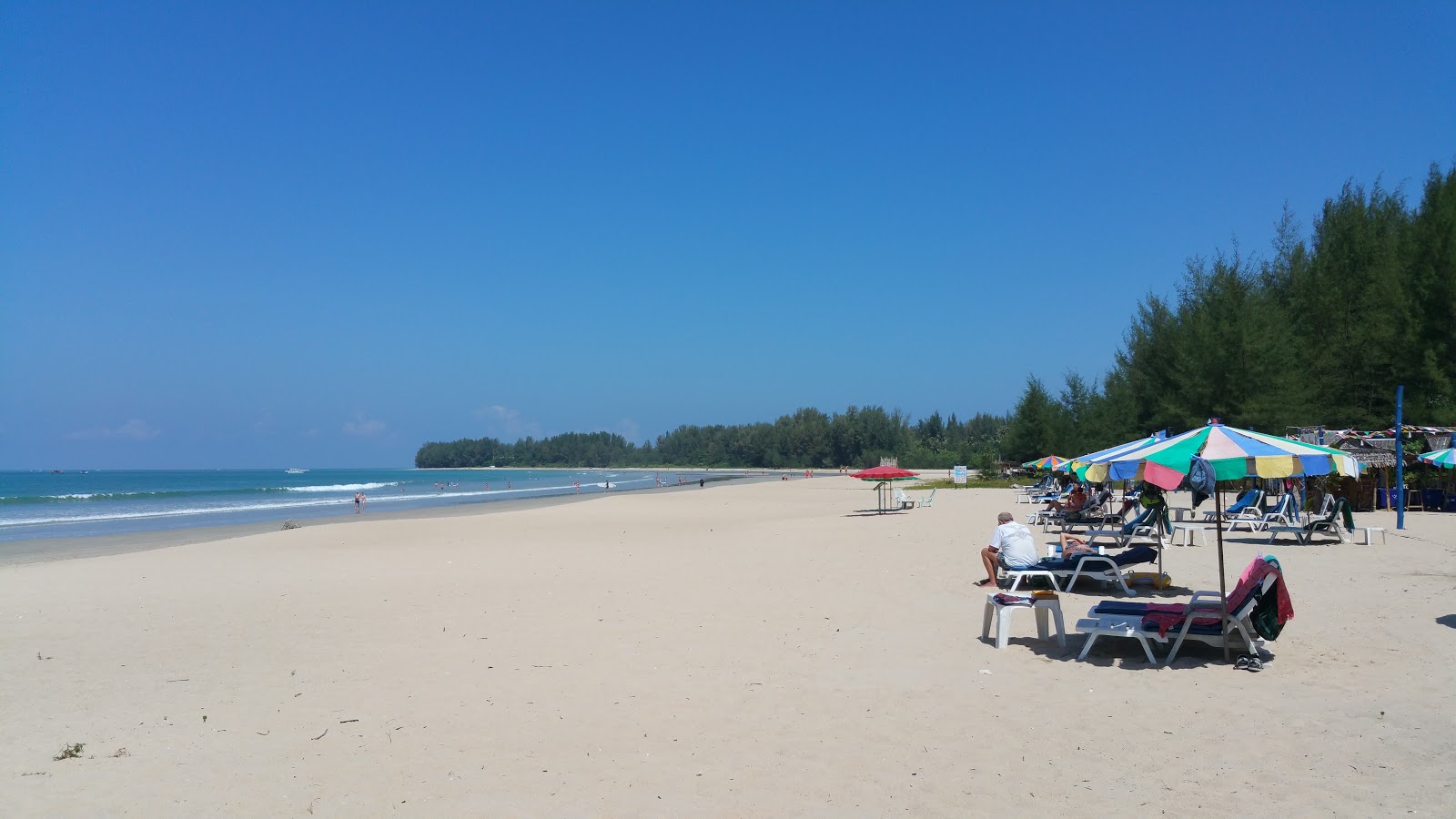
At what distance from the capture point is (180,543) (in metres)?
21.6

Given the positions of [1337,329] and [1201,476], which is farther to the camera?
[1337,329]

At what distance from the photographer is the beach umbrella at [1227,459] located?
7.01 meters

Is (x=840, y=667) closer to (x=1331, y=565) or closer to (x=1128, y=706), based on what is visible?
(x=1128, y=706)

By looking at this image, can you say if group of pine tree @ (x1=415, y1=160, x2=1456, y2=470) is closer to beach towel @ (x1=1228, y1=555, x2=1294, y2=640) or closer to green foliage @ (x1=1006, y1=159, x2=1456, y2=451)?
green foliage @ (x1=1006, y1=159, x2=1456, y2=451)

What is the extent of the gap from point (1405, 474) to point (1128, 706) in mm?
21587

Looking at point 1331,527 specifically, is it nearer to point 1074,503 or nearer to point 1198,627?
point 1074,503

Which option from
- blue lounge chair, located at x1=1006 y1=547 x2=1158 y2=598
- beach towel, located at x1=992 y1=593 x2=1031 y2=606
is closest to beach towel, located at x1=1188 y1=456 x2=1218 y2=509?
beach towel, located at x1=992 y1=593 x2=1031 y2=606

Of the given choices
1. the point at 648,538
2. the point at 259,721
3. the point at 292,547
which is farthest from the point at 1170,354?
the point at 259,721

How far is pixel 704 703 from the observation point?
6.10m

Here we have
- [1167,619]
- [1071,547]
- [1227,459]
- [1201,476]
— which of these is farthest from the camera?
[1071,547]

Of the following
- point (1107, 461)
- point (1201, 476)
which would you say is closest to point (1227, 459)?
point (1201, 476)

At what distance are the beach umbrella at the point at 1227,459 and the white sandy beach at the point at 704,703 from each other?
54.9 inches

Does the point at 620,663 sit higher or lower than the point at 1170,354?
lower

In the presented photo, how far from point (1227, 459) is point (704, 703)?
4456mm
